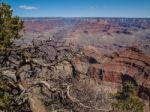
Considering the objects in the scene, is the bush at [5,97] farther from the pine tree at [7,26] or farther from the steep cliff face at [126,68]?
the steep cliff face at [126,68]

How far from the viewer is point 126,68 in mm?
100812

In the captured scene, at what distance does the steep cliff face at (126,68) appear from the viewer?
285 feet

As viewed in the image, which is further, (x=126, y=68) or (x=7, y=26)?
(x=126, y=68)

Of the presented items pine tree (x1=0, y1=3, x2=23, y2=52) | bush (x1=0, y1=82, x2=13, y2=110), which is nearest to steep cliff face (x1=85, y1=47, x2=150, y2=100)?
pine tree (x1=0, y1=3, x2=23, y2=52)

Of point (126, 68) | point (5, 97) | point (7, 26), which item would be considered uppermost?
point (7, 26)

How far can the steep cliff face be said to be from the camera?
86.9 metres

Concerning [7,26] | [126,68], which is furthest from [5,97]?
[126,68]

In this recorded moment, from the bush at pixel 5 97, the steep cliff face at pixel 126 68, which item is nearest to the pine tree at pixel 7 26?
the bush at pixel 5 97

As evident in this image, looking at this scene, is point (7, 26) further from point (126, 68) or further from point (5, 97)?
point (126, 68)

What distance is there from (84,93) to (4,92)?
2.90 metres

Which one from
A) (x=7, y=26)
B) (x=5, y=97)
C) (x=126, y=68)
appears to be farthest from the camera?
(x=126, y=68)

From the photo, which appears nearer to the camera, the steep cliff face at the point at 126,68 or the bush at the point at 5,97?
the bush at the point at 5,97

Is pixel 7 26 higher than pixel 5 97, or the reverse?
pixel 7 26

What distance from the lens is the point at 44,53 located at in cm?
1342
